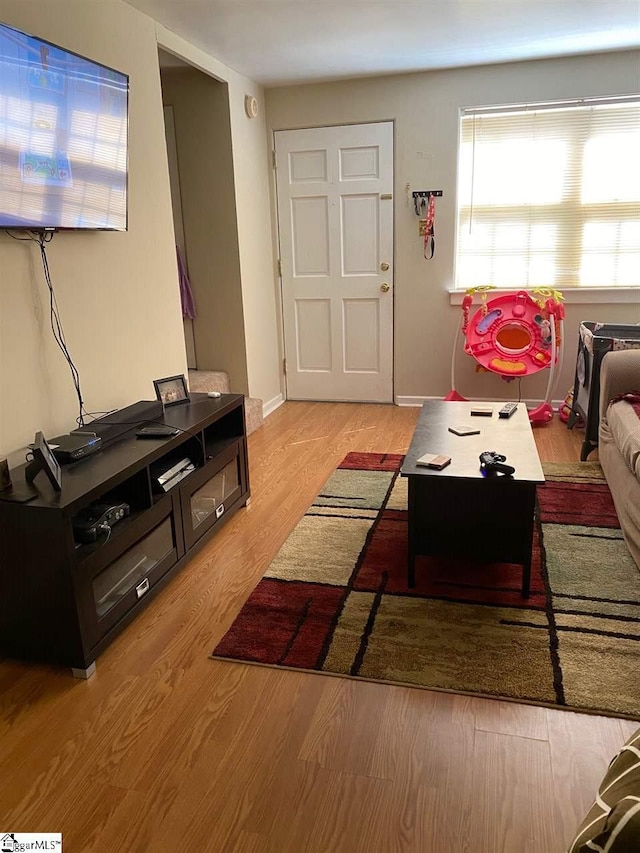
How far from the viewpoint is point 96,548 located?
191cm

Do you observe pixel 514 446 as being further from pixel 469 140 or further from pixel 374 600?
pixel 469 140

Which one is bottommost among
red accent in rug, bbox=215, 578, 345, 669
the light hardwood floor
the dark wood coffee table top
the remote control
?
the light hardwood floor

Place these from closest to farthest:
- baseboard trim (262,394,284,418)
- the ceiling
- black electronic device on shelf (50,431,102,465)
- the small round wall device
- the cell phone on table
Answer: black electronic device on shelf (50,431,102,465) → the cell phone on table → the ceiling → the small round wall device → baseboard trim (262,394,284,418)

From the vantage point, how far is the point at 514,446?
7.95ft

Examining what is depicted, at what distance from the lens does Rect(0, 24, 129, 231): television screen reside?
6.59 feet

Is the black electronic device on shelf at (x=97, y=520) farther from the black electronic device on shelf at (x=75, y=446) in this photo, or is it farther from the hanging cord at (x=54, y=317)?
the hanging cord at (x=54, y=317)

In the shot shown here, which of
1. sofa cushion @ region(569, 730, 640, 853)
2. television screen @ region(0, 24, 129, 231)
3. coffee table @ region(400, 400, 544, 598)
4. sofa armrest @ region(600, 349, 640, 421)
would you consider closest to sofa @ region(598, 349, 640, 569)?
sofa armrest @ region(600, 349, 640, 421)

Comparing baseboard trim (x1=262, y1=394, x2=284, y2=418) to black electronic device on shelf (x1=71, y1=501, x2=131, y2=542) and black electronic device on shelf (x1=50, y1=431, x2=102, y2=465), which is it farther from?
black electronic device on shelf (x1=71, y1=501, x2=131, y2=542)

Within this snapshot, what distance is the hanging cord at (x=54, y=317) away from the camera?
7.54 ft

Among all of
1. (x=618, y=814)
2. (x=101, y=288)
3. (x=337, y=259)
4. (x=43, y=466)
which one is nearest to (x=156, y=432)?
(x=43, y=466)

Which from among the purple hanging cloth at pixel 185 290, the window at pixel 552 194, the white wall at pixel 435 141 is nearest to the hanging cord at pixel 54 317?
the purple hanging cloth at pixel 185 290

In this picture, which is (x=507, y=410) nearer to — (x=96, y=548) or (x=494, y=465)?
(x=494, y=465)

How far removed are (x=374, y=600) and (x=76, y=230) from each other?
1835mm

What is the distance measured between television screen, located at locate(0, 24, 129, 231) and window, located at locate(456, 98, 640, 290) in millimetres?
2694
